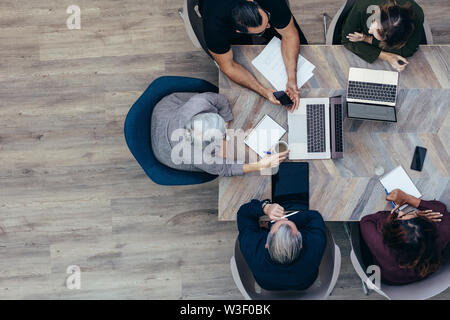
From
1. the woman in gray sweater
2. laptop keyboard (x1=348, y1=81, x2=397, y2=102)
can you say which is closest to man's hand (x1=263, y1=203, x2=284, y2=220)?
the woman in gray sweater

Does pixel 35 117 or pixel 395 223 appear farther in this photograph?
pixel 35 117

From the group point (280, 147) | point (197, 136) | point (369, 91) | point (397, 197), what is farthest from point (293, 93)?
point (397, 197)

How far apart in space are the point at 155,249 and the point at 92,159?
0.84m

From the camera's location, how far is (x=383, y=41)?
75.0 inches

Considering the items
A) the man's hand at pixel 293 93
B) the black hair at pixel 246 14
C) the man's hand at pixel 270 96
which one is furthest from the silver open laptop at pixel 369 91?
the black hair at pixel 246 14

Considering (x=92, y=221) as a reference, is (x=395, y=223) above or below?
above

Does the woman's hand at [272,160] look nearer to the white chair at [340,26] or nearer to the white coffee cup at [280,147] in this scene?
the white coffee cup at [280,147]

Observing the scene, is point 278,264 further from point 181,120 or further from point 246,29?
point 246,29

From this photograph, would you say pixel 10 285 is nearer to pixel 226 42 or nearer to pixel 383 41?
pixel 226 42

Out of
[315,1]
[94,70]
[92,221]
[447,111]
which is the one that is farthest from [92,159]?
[447,111]

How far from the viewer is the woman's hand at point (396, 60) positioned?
6.32ft

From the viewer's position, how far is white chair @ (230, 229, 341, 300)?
6.50 ft

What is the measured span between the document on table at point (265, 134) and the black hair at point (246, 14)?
1.62 ft

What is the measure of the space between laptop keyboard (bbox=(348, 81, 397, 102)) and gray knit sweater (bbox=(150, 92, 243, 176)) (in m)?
0.67
